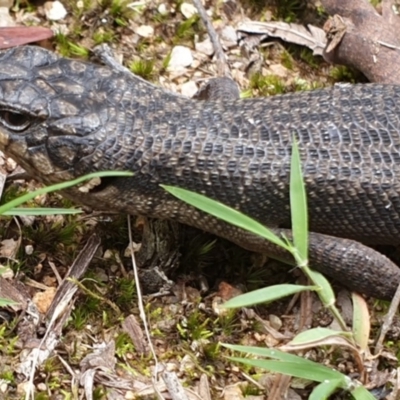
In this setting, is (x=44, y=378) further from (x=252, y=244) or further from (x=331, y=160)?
(x=331, y=160)

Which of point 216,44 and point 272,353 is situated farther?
point 216,44

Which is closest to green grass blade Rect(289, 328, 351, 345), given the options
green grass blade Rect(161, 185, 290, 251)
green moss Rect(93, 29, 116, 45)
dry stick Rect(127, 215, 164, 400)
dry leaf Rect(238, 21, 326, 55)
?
green grass blade Rect(161, 185, 290, 251)

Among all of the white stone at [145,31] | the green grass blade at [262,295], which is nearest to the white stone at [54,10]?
the white stone at [145,31]

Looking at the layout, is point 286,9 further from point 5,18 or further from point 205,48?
point 5,18

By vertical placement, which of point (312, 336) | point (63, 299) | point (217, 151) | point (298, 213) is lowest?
point (63, 299)

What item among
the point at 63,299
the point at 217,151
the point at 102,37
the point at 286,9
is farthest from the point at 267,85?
the point at 63,299

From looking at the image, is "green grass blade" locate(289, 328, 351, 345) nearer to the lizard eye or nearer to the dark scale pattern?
the dark scale pattern

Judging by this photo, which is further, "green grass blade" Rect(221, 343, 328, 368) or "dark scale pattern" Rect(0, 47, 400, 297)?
"dark scale pattern" Rect(0, 47, 400, 297)
